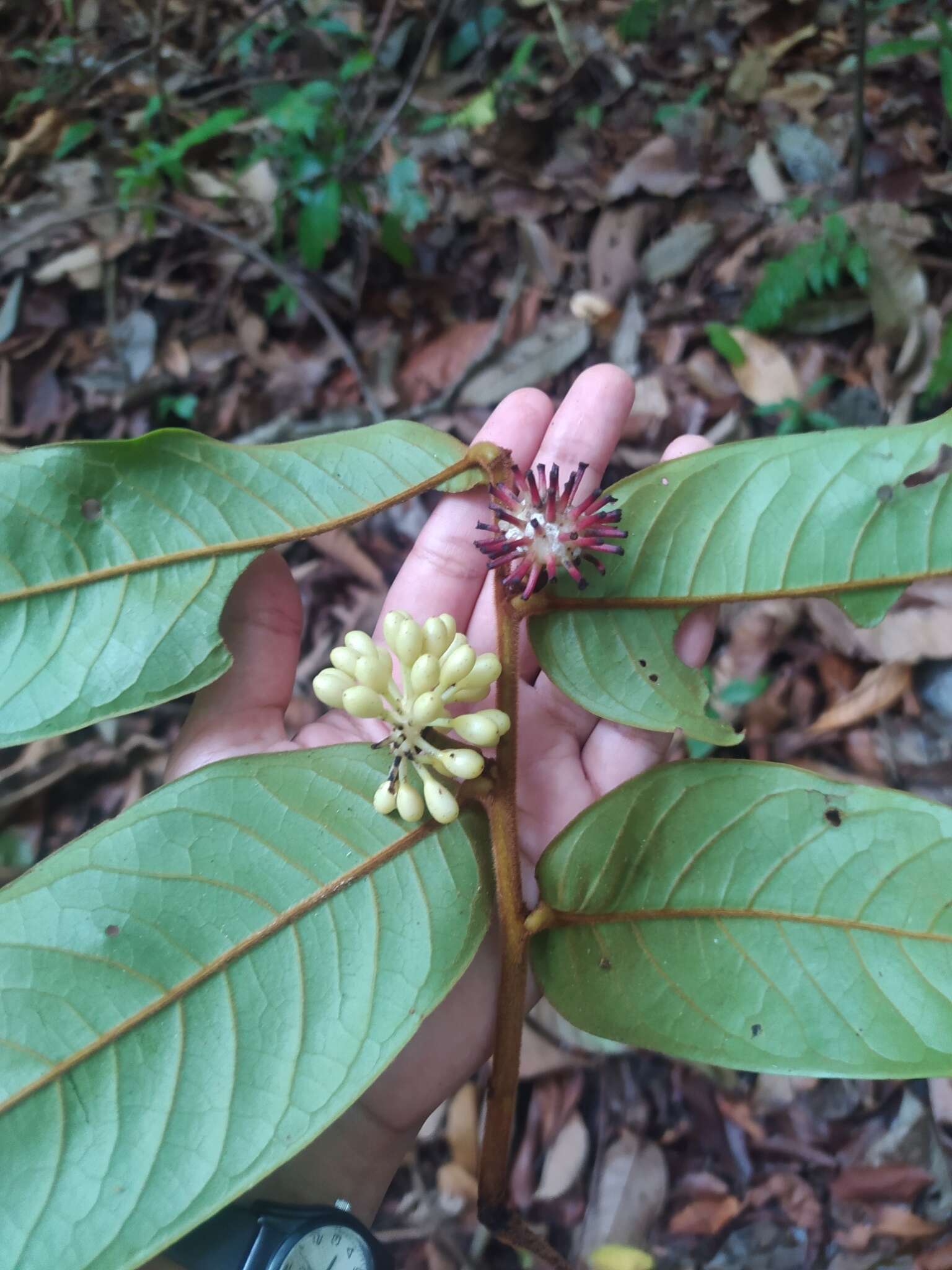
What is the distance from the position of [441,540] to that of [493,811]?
0.72 metres

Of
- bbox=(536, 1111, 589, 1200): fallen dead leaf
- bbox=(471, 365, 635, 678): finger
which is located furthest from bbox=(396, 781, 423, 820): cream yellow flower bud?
bbox=(536, 1111, 589, 1200): fallen dead leaf

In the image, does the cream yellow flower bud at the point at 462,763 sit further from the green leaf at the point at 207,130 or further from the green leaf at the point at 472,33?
the green leaf at the point at 472,33

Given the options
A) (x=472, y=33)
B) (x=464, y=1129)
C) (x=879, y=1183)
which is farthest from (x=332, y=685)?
(x=472, y=33)

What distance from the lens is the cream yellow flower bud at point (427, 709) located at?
1311 millimetres

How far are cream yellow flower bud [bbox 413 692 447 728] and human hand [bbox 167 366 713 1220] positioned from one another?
456mm

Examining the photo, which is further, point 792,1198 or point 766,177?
point 766,177

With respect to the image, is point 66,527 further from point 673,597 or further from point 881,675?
point 881,675

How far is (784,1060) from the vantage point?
4.09ft

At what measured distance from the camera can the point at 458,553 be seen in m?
1.94

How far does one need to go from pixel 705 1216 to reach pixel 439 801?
5.58 feet

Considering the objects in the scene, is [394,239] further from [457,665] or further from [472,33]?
[457,665]

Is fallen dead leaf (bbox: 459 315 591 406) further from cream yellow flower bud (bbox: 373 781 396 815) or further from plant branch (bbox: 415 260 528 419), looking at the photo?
cream yellow flower bud (bbox: 373 781 396 815)

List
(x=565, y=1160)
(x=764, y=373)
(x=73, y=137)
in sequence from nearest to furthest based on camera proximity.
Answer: (x=565, y=1160) → (x=764, y=373) → (x=73, y=137)

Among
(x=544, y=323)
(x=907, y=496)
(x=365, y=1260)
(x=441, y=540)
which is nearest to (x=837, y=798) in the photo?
(x=907, y=496)
